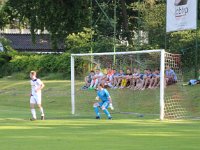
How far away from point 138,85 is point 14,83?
15.7 meters

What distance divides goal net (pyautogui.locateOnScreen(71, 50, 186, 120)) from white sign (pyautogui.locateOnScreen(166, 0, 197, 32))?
2272 millimetres

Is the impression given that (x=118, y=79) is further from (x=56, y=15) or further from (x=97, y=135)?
(x=56, y=15)

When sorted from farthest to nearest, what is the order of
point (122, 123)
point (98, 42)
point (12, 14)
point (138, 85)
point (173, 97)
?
1. point (12, 14)
2. point (98, 42)
3. point (138, 85)
4. point (173, 97)
5. point (122, 123)

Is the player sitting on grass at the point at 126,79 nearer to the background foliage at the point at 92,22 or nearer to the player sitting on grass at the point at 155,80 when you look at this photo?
the player sitting on grass at the point at 155,80

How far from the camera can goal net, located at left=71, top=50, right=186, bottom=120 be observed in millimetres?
25938

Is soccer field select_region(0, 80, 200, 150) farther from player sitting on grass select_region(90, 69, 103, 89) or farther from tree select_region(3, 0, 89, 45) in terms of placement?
tree select_region(3, 0, 89, 45)

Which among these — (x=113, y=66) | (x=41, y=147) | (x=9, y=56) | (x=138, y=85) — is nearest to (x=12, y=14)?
(x=9, y=56)

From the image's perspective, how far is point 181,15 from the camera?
32.2 m

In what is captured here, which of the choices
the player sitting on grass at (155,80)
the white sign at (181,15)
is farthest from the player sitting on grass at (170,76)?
the white sign at (181,15)

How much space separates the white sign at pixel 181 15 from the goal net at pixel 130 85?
7.45 ft

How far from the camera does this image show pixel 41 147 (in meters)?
13.2

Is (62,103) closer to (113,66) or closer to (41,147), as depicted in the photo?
(113,66)

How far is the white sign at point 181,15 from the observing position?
3164 centimetres

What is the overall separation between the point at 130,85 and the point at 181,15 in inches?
214
